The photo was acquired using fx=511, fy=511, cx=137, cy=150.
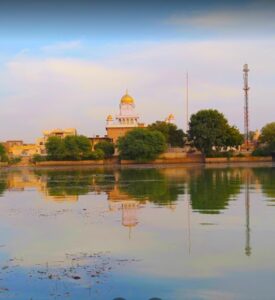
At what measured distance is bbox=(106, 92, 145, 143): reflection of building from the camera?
244 ft

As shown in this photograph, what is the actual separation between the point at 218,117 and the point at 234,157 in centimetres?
514

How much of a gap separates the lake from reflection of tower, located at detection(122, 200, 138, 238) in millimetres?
29

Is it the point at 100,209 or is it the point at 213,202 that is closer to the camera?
the point at 100,209

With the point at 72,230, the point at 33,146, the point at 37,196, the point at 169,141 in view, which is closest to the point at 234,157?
the point at 169,141

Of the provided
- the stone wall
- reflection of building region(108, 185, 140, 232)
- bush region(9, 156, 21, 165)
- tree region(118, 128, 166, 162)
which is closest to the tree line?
tree region(118, 128, 166, 162)

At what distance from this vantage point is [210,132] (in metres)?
58.9

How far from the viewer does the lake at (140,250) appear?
7.16m

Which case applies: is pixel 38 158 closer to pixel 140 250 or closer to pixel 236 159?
pixel 236 159

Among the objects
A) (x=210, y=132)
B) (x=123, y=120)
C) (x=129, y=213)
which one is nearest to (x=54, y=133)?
(x=123, y=120)

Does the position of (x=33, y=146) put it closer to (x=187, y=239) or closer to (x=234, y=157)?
(x=234, y=157)

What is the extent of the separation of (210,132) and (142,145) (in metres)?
8.00

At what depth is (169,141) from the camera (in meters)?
66.1

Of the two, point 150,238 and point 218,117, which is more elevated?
point 218,117

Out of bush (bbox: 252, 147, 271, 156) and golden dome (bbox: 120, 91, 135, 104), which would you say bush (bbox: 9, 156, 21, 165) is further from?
bush (bbox: 252, 147, 271, 156)
